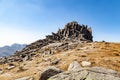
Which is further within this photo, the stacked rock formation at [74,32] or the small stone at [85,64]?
the stacked rock formation at [74,32]

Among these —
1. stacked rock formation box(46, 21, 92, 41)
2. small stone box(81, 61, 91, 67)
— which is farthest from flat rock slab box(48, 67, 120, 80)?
stacked rock formation box(46, 21, 92, 41)

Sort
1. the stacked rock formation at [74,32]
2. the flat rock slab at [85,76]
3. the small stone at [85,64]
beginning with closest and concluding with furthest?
the flat rock slab at [85,76], the small stone at [85,64], the stacked rock formation at [74,32]

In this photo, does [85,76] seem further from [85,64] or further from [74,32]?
[74,32]

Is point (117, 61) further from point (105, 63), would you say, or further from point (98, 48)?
point (98, 48)

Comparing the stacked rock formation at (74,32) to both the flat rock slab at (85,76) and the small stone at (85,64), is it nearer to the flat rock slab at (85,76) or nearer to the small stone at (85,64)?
the small stone at (85,64)

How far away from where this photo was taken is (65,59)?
5362cm

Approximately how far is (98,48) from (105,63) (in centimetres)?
1706

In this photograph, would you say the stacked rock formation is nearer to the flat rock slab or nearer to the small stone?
the small stone

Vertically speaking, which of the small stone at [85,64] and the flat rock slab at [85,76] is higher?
the flat rock slab at [85,76]

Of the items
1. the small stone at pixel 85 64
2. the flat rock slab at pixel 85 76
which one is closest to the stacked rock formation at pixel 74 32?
the small stone at pixel 85 64

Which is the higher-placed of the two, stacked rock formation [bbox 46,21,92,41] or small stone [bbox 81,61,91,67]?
stacked rock formation [bbox 46,21,92,41]

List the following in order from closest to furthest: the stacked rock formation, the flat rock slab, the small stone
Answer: the flat rock slab → the small stone → the stacked rock formation

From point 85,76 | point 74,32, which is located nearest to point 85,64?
A: point 85,76

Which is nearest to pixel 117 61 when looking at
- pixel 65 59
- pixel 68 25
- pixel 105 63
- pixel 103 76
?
pixel 105 63
